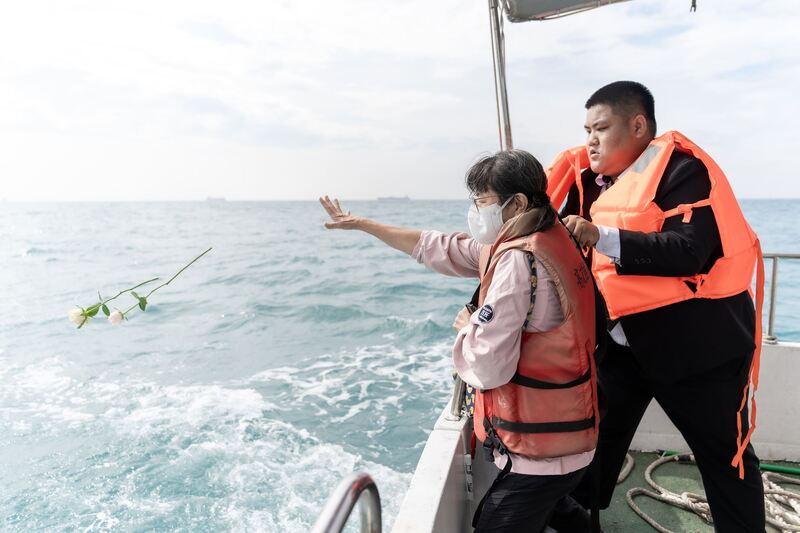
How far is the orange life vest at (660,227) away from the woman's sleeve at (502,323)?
0.55 metres

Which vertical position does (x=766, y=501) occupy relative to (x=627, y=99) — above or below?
below

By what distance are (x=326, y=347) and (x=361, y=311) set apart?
8.81 ft

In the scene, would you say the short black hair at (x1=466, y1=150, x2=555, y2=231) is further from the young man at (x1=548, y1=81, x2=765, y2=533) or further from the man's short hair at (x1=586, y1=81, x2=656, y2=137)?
the man's short hair at (x1=586, y1=81, x2=656, y2=137)

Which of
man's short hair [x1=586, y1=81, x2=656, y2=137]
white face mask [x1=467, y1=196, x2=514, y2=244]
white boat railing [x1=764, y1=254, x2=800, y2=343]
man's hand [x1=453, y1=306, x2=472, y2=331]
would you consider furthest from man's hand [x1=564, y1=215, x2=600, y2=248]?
white boat railing [x1=764, y1=254, x2=800, y2=343]

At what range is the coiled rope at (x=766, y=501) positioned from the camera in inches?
90.2

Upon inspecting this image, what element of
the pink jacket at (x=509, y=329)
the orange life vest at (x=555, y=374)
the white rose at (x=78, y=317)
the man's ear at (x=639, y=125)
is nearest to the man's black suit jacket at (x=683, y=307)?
the man's ear at (x=639, y=125)

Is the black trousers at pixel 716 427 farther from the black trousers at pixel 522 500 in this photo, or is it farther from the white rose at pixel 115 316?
the white rose at pixel 115 316

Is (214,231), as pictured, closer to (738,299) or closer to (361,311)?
(361,311)

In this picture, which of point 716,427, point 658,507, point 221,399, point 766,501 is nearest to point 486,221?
point 716,427

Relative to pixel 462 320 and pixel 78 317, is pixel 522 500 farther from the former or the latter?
pixel 78 317

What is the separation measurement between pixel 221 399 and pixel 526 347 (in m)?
6.55

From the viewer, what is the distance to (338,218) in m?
2.00

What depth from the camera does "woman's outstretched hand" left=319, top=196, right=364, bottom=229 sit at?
196 centimetres

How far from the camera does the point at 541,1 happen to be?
8.46 feet
